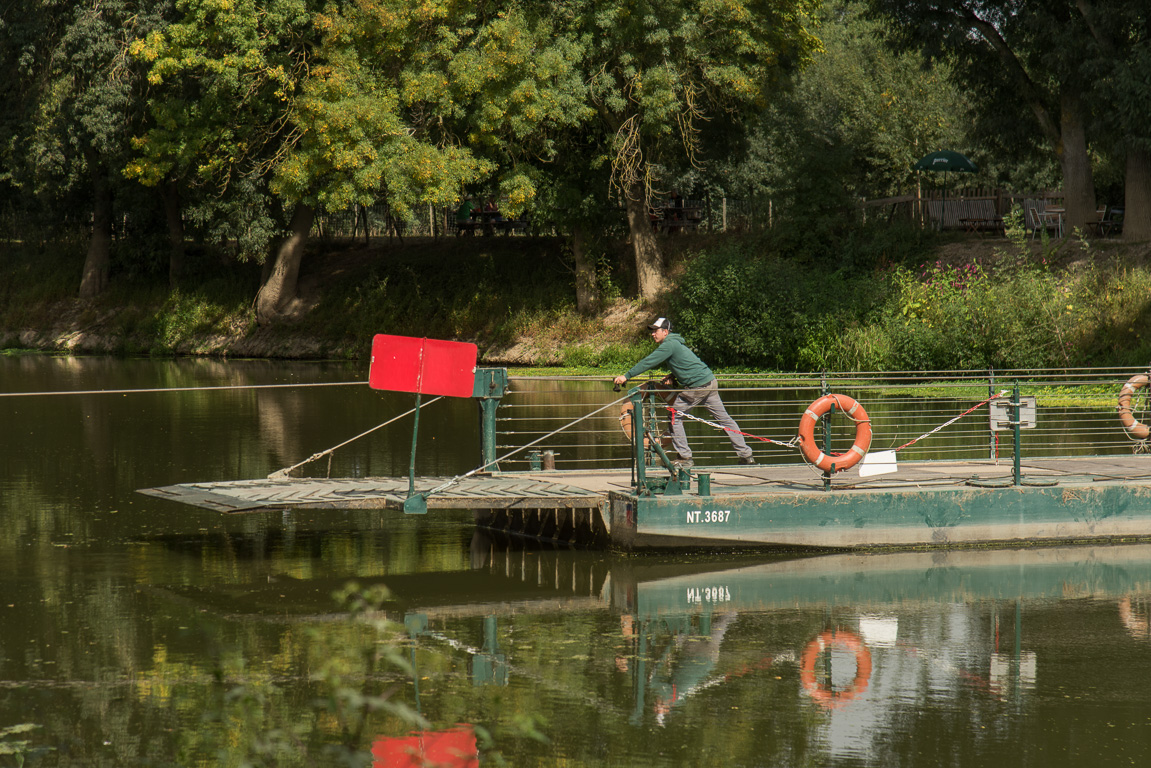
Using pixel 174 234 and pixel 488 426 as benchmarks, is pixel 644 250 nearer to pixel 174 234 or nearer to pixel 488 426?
pixel 174 234

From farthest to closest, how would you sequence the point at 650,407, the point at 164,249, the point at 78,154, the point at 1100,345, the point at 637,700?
1. the point at 164,249
2. the point at 78,154
3. the point at 1100,345
4. the point at 650,407
5. the point at 637,700

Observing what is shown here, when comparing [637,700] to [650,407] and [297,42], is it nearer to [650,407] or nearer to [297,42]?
[650,407]

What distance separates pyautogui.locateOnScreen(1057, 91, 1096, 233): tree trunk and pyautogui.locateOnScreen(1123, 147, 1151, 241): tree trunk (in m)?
1.17

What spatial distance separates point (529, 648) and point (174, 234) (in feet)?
136

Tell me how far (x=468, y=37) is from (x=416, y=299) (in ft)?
33.6

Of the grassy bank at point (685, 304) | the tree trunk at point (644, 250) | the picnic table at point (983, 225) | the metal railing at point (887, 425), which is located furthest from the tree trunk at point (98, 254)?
the picnic table at point (983, 225)

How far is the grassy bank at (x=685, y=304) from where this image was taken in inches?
1125

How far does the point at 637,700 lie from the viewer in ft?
26.1

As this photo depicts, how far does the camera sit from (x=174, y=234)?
1860 inches

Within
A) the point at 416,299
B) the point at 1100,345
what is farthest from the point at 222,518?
→ the point at 416,299

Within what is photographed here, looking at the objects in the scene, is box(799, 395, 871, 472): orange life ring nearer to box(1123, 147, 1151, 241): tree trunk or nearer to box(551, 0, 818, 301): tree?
box(551, 0, 818, 301): tree

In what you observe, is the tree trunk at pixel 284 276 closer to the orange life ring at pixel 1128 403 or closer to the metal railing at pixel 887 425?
the metal railing at pixel 887 425

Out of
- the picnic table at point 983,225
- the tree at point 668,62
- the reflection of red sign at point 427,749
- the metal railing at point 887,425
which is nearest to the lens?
the reflection of red sign at point 427,749

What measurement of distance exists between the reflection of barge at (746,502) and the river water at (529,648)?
0.90ft
